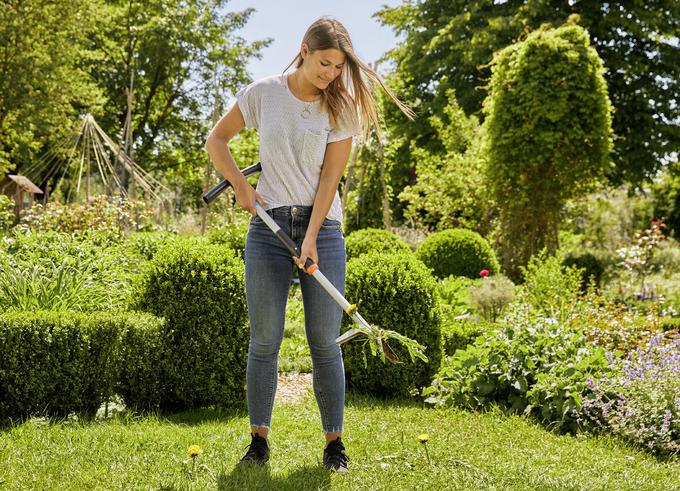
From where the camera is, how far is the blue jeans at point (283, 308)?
8.81ft

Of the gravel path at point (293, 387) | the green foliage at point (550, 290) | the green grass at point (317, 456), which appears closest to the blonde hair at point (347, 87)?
the green grass at point (317, 456)

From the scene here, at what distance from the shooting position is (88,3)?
15.1 m

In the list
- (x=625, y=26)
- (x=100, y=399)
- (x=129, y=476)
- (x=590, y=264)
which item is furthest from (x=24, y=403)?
(x=625, y=26)

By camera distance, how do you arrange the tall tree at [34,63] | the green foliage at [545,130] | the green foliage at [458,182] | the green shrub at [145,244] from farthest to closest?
the tall tree at [34,63], the green foliage at [458,182], the green foliage at [545,130], the green shrub at [145,244]

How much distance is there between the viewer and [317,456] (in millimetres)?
3064

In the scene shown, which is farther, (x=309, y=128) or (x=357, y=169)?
(x=357, y=169)

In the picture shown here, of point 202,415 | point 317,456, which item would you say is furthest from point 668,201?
point 317,456

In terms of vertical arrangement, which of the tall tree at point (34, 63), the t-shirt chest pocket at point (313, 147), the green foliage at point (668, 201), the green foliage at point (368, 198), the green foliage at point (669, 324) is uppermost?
the tall tree at point (34, 63)

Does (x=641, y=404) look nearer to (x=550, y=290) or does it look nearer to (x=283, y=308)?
(x=283, y=308)

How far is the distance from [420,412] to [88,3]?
557 inches

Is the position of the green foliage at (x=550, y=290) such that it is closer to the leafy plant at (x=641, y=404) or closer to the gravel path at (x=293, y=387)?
the leafy plant at (x=641, y=404)

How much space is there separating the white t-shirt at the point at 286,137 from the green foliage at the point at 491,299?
4131mm

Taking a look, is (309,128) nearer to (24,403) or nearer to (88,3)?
(24,403)

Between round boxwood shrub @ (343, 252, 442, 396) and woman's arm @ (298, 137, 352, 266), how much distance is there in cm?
181
